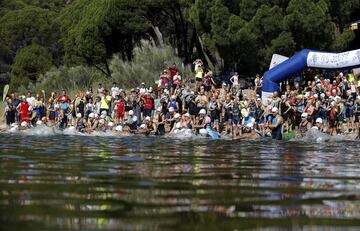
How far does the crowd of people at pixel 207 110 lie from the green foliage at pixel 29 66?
24.9m

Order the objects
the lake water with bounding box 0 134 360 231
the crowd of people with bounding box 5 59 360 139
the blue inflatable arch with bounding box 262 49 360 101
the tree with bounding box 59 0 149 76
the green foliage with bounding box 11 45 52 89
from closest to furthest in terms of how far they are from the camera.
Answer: the lake water with bounding box 0 134 360 231 < the crowd of people with bounding box 5 59 360 139 < the blue inflatable arch with bounding box 262 49 360 101 < the tree with bounding box 59 0 149 76 < the green foliage with bounding box 11 45 52 89

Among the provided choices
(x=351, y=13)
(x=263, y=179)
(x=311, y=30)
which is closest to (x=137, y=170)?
(x=263, y=179)

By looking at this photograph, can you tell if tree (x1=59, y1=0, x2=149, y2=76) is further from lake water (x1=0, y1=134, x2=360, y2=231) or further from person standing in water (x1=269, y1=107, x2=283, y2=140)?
lake water (x1=0, y1=134, x2=360, y2=231)

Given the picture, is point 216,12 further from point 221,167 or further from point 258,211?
point 258,211

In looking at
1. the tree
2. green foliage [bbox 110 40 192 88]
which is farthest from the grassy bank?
the tree

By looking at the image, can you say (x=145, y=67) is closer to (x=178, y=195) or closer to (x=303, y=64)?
(x=303, y=64)

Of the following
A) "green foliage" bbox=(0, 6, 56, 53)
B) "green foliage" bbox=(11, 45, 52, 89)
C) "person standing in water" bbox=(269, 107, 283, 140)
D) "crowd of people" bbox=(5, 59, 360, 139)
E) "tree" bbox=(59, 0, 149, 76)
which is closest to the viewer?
"person standing in water" bbox=(269, 107, 283, 140)

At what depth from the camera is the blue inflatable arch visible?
27438 millimetres

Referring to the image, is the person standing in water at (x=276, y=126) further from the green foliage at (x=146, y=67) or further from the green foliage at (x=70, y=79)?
the green foliage at (x=70, y=79)

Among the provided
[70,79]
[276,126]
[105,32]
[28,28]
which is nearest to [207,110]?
[276,126]

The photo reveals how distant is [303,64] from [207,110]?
4.62m

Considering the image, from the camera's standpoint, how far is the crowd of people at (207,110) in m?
25.1

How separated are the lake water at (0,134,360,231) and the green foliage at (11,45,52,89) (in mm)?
47320

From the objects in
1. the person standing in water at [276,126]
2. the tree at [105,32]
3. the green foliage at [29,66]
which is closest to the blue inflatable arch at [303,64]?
the person standing in water at [276,126]
